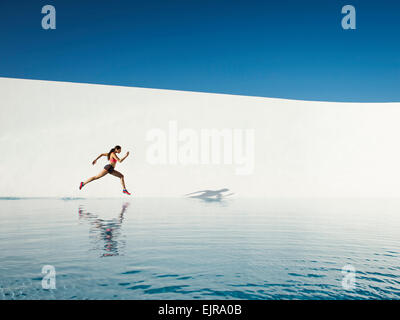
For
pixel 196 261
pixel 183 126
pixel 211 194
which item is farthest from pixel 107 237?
pixel 183 126

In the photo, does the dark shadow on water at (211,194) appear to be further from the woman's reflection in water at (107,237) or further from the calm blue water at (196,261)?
the calm blue water at (196,261)

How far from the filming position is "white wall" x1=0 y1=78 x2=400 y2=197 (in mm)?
17125

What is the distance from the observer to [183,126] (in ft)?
64.5

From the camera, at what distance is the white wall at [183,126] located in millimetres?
17125

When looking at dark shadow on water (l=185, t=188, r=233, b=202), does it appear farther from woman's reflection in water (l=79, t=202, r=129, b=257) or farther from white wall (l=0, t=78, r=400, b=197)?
woman's reflection in water (l=79, t=202, r=129, b=257)

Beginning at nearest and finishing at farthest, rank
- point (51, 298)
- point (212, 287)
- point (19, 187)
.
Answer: point (51, 298) < point (212, 287) < point (19, 187)

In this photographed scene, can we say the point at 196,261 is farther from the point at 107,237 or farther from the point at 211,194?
the point at 211,194

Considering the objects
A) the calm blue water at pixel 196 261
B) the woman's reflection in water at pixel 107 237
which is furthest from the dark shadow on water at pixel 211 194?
the calm blue water at pixel 196 261

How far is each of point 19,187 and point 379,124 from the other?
20.8 metres

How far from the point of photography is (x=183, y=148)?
18.6 meters

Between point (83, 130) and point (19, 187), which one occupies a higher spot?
point (83, 130)

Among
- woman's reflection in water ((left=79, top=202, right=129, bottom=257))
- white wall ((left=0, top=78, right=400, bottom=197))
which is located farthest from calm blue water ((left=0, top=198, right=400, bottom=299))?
white wall ((left=0, top=78, right=400, bottom=197))

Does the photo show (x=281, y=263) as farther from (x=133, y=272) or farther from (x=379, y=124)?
(x=379, y=124)
